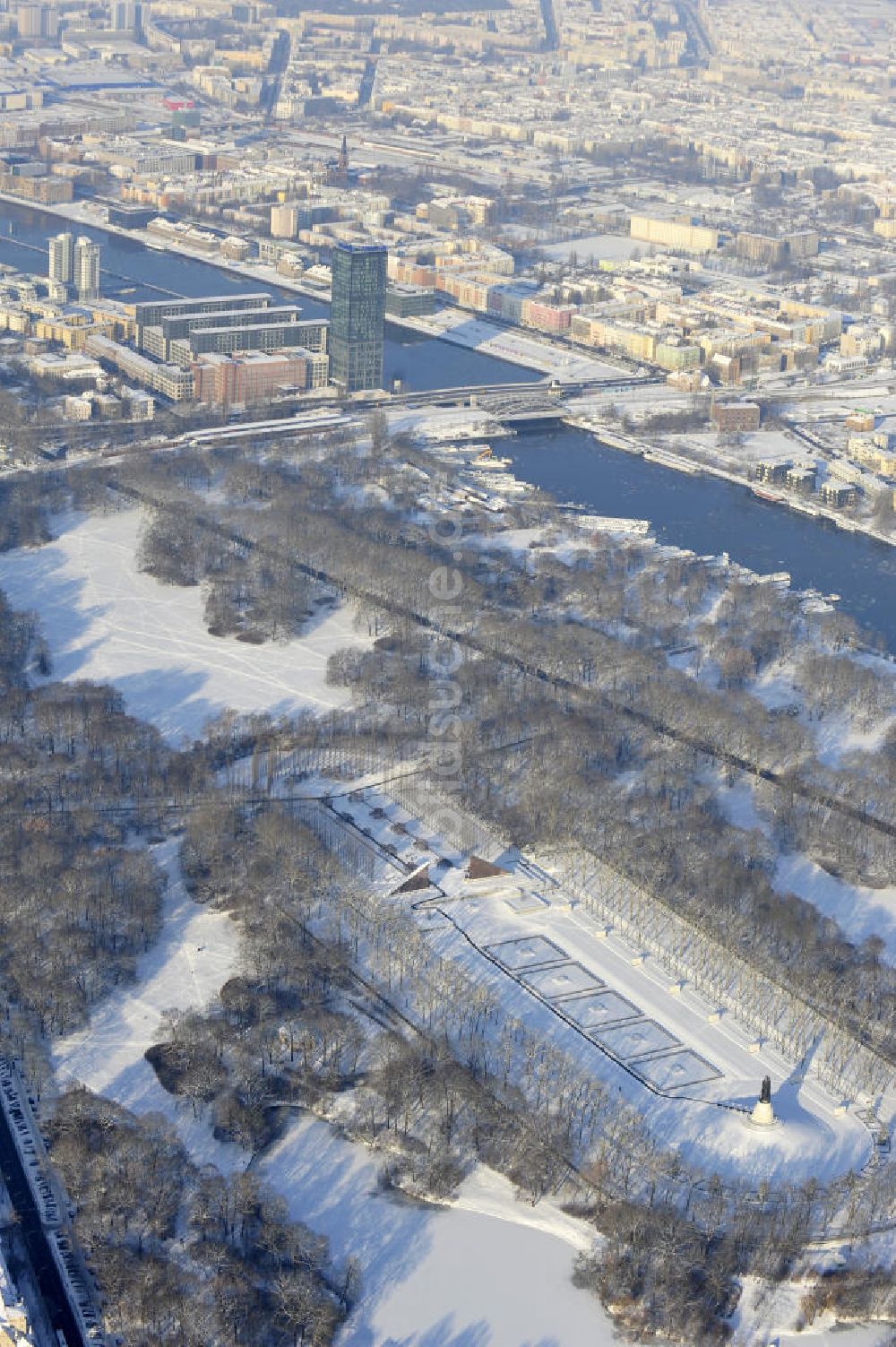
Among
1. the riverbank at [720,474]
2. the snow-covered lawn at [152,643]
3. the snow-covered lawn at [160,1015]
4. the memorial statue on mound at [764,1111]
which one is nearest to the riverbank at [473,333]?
the riverbank at [720,474]

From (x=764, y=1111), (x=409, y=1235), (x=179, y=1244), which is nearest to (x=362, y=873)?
(x=764, y=1111)

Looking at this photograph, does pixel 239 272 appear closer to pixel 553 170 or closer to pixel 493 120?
pixel 553 170

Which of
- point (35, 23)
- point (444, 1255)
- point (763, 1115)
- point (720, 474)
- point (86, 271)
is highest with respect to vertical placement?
point (35, 23)

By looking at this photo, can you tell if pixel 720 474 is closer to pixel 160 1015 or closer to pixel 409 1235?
pixel 160 1015

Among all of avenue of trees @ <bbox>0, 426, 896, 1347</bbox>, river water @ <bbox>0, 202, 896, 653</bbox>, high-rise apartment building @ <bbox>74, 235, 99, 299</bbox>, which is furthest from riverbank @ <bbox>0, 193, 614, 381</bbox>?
avenue of trees @ <bbox>0, 426, 896, 1347</bbox>

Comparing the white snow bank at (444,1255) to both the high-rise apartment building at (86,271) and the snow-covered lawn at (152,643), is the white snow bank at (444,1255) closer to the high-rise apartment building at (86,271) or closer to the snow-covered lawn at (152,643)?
the snow-covered lawn at (152,643)

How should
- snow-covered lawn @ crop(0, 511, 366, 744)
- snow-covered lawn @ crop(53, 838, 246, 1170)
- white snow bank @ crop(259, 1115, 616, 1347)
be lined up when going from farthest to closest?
snow-covered lawn @ crop(0, 511, 366, 744) → snow-covered lawn @ crop(53, 838, 246, 1170) → white snow bank @ crop(259, 1115, 616, 1347)

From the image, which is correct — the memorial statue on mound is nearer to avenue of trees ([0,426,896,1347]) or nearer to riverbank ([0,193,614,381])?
avenue of trees ([0,426,896,1347])
